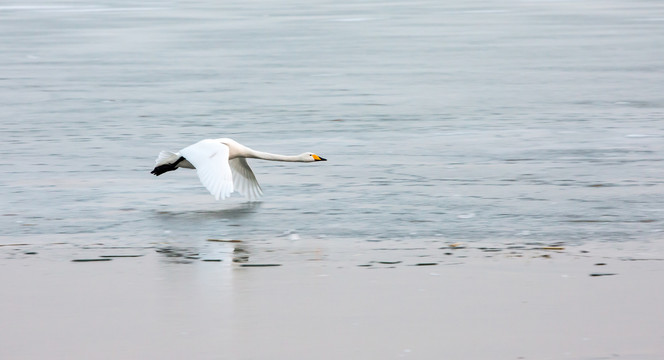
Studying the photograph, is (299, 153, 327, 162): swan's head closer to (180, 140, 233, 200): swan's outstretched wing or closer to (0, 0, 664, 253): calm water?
(0, 0, 664, 253): calm water

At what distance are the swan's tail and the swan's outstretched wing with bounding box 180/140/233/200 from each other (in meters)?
0.28

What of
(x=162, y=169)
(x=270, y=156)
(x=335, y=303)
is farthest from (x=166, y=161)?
(x=335, y=303)

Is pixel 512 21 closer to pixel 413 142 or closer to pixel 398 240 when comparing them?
pixel 413 142

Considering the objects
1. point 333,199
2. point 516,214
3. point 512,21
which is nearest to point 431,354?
point 516,214

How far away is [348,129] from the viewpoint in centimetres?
1279

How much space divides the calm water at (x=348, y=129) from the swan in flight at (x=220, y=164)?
17 cm

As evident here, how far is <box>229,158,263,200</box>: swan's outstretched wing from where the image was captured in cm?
970

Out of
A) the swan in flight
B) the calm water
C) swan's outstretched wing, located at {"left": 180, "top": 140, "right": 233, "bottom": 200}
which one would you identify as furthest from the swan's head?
swan's outstretched wing, located at {"left": 180, "top": 140, "right": 233, "bottom": 200}

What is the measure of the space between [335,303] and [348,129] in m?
6.48

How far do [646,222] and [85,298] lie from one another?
3982 mm

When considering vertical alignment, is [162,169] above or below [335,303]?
above

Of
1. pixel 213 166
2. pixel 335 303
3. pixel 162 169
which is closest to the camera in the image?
pixel 335 303

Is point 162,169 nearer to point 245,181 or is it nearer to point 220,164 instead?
point 245,181

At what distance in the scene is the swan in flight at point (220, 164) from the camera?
30.2 feet
